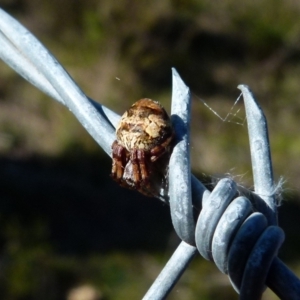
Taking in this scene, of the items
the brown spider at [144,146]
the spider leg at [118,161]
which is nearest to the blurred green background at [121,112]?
the spider leg at [118,161]

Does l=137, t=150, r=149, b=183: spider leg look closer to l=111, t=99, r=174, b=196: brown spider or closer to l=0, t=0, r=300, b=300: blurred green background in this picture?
l=111, t=99, r=174, b=196: brown spider

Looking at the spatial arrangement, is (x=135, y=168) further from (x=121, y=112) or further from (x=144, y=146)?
(x=121, y=112)

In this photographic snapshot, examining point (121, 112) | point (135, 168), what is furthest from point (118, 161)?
point (121, 112)

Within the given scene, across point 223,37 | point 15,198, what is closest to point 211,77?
point 223,37

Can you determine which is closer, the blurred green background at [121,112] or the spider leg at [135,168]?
the spider leg at [135,168]

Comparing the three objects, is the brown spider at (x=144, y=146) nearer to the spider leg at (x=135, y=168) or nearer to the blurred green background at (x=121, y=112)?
the spider leg at (x=135, y=168)

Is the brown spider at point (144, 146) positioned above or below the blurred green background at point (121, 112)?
below

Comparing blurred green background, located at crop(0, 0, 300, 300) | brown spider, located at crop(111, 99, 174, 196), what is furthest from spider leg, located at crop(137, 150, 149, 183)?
blurred green background, located at crop(0, 0, 300, 300)

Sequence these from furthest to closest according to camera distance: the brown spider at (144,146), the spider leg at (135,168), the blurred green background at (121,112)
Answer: the blurred green background at (121,112) → the spider leg at (135,168) → the brown spider at (144,146)
